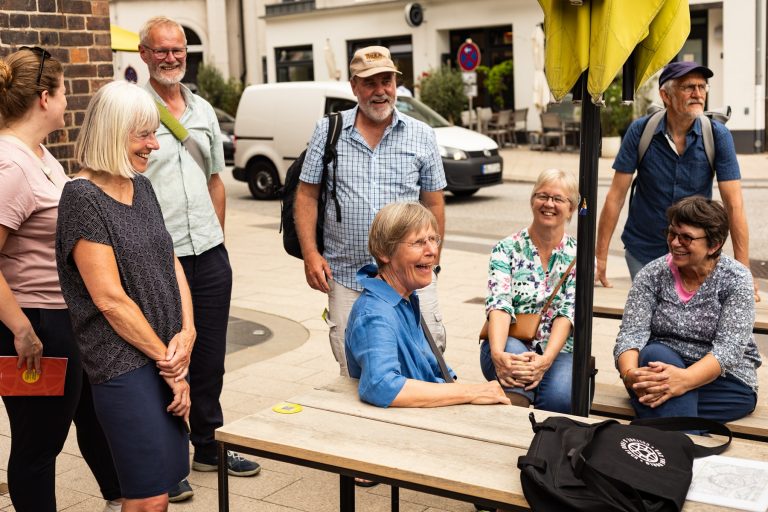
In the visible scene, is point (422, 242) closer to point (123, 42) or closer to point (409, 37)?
point (123, 42)

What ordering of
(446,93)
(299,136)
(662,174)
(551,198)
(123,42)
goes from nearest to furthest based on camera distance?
(551,198) → (662,174) → (123,42) → (299,136) → (446,93)

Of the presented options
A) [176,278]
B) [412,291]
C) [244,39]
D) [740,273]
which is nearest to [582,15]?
[412,291]

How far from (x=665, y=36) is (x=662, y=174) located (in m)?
1.92

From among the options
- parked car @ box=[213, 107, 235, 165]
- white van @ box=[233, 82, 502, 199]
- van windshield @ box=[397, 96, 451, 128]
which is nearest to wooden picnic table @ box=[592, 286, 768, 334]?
white van @ box=[233, 82, 502, 199]

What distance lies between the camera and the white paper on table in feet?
8.18

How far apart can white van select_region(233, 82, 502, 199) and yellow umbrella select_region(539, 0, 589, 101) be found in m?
12.2

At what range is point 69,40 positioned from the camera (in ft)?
19.4

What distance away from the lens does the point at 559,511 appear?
2.51 meters

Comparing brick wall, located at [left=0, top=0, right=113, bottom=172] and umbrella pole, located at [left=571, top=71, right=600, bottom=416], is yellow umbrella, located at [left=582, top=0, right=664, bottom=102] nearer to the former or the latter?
umbrella pole, located at [left=571, top=71, right=600, bottom=416]

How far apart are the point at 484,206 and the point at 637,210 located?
34.2 feet

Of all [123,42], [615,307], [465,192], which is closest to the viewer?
[615,307]

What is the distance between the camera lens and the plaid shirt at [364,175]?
454cm

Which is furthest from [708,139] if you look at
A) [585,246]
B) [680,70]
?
[585,246]

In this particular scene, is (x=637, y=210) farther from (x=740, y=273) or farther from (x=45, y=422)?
(x=45, y=422)
